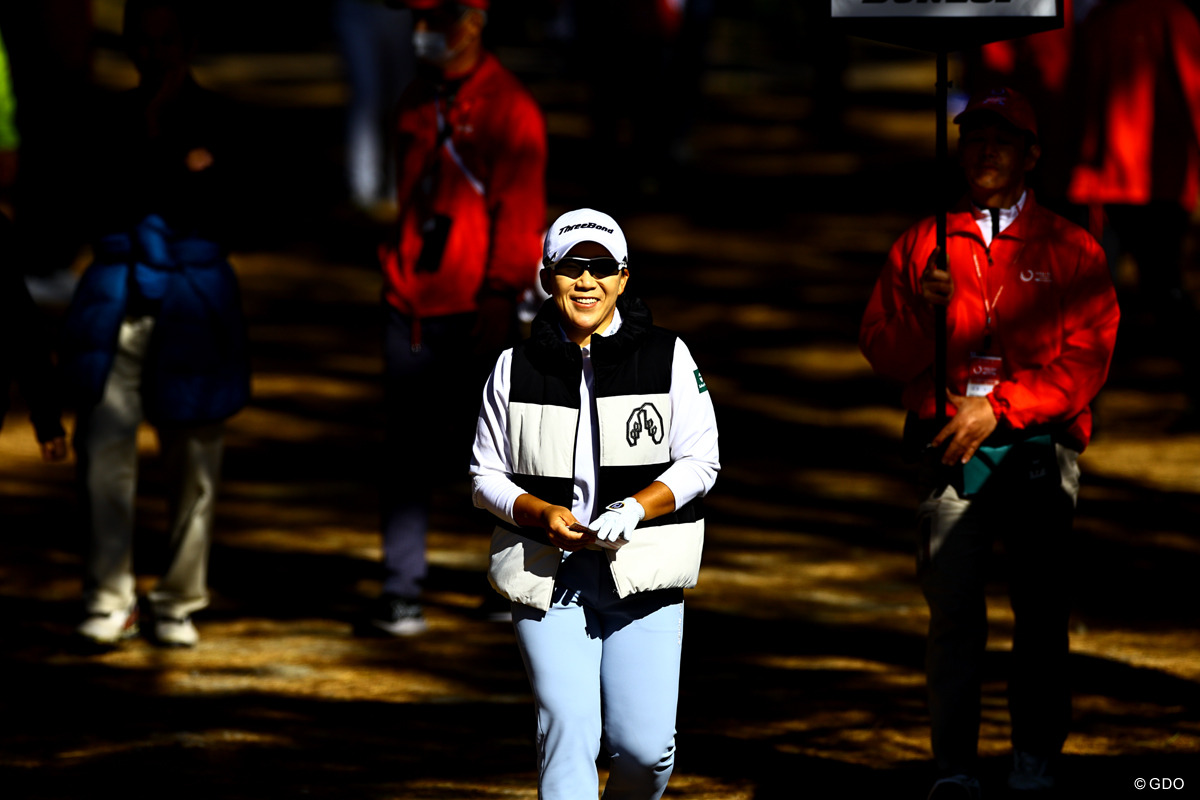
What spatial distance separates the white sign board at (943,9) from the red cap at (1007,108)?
239mm

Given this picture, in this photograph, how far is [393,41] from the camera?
1494 cm

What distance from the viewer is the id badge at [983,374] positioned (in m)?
5.54

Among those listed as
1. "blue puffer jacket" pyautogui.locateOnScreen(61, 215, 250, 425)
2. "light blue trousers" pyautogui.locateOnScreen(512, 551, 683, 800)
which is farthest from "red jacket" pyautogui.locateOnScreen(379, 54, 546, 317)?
"light blue trousers" pyautogui.locateOnScreen(512, 551, 683, 800)

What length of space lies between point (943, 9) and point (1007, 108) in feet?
1.17

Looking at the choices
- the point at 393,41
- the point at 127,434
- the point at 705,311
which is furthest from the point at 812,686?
the point at 393,41

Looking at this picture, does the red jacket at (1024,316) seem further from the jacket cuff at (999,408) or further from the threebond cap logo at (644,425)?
the threebond cap logo at (644,425)

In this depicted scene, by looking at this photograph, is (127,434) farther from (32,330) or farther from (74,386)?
(32,330)

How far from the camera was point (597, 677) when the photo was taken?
482 cm

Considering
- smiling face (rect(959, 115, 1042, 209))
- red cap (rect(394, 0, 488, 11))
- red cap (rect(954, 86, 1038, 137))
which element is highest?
red cap (rect(394, 0, 488, 11))

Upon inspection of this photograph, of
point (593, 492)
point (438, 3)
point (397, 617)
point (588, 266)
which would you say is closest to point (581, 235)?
point (588, 266)

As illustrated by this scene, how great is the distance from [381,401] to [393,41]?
165 inches

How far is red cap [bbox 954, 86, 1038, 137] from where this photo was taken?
5.43 metres

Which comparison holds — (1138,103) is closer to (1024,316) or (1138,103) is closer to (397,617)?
(1024,316)

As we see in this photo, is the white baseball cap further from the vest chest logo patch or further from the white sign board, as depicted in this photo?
the white sign board
